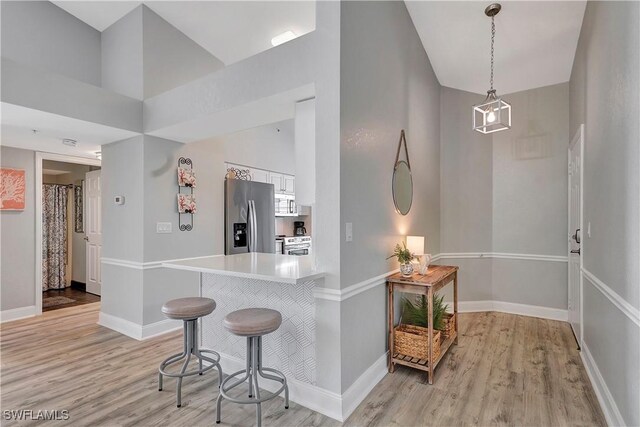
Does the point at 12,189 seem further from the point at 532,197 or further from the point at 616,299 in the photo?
the point at 532,197

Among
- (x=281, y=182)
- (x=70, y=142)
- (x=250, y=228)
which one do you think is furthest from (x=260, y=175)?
(x=70, y=142)

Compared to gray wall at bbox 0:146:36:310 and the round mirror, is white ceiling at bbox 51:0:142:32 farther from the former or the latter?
the round mirror

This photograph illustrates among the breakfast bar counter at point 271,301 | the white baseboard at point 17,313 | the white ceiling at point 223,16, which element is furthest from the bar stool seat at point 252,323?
the white baseboard at point 17,313

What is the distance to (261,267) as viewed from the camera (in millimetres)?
2348

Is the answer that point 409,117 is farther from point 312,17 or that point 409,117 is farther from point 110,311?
point 110,311

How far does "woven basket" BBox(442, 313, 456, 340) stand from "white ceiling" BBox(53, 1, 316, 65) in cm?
345

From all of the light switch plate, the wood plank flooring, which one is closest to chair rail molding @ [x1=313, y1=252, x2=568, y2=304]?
the light switch plate

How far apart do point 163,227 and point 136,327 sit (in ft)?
3.61

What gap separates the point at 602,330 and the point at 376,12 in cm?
284

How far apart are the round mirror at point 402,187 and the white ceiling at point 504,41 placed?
157 cm

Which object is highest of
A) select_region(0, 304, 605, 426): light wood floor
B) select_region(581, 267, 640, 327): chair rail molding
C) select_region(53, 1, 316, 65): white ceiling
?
select_region(53, 1, 316, 65): white ceiling

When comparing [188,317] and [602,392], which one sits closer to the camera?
[602,392]

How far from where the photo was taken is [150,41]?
369 cm

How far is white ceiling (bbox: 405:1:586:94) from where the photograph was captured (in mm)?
3059
